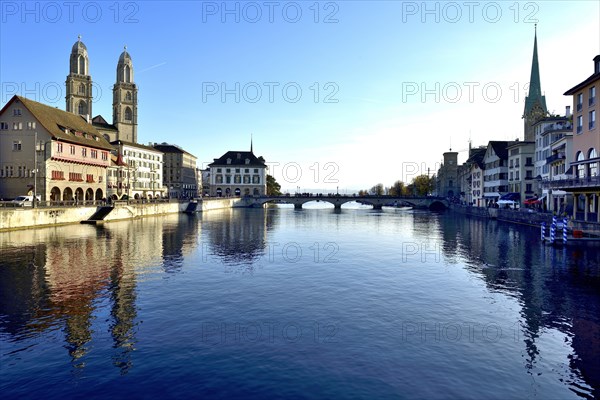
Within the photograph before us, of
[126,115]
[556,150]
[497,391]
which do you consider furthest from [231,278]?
[126,115]

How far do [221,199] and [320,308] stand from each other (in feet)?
390

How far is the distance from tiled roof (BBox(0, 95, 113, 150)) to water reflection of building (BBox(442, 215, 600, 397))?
7045 centimetres

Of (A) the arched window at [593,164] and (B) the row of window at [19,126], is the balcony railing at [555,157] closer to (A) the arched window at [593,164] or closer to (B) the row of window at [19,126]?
(A) the arched window at [593,164]

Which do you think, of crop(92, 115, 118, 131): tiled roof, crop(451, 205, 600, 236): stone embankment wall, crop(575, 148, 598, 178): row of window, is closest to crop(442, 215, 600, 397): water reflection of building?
crop(451, 205, 600, 236): stone embankment wall

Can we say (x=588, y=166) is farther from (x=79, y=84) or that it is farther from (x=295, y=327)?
(x=79, y=84)

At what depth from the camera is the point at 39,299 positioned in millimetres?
22578

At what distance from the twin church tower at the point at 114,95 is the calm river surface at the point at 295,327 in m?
134

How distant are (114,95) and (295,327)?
172504 millimetres

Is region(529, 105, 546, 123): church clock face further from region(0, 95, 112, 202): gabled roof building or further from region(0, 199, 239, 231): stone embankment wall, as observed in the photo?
region(0, 95, 112, 202): gabled roof building

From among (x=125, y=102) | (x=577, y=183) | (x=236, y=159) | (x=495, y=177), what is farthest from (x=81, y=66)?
(x=577, y=183)

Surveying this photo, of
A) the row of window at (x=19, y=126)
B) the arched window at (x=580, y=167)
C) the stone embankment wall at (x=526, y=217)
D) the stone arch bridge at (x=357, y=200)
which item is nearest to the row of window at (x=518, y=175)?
the stone embankment wall at (x=526, y=217)

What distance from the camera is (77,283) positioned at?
26.5m

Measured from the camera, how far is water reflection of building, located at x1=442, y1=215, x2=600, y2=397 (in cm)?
1625

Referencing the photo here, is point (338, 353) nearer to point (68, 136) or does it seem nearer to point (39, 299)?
point (39, 299)
